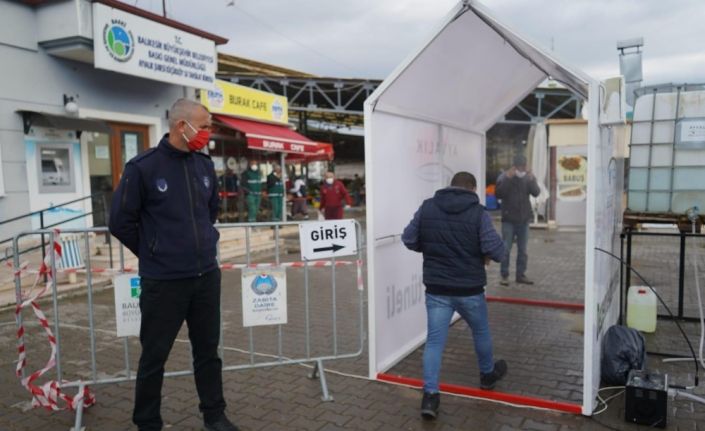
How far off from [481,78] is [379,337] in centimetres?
287

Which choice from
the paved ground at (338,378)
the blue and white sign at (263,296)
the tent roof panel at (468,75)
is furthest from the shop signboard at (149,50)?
the blue and white sign at (263,296)

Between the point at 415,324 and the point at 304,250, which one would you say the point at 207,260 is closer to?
the point at 304,250

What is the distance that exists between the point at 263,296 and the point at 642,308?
13.0 ft

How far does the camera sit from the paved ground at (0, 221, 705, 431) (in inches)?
153

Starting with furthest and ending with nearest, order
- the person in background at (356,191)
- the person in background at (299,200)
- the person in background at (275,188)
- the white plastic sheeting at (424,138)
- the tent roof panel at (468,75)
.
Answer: the person in background at (356,191)
the person in background at (299,200)
the person in background at (275,188)
the tent roof panel at (468,75)
the white plastic sheeting at (424,138)

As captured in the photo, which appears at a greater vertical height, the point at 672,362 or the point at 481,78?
the point at 481,78

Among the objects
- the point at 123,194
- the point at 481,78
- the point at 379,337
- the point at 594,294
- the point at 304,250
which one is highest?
the point at 481,78

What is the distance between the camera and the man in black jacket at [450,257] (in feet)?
13.1

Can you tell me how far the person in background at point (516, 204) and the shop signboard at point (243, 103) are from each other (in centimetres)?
686

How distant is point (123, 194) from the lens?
3238 millimetres

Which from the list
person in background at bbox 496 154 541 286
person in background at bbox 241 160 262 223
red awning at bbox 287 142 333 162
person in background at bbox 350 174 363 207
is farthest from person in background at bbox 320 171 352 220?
person in background at bbox 350 174 363 207

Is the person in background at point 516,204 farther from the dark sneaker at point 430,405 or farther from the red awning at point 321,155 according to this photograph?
the red awning at point 321,155

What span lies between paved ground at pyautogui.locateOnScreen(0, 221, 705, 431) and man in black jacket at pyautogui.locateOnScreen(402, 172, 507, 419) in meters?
0.47

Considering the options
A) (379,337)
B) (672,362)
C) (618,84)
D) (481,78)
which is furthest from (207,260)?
(672,362)
